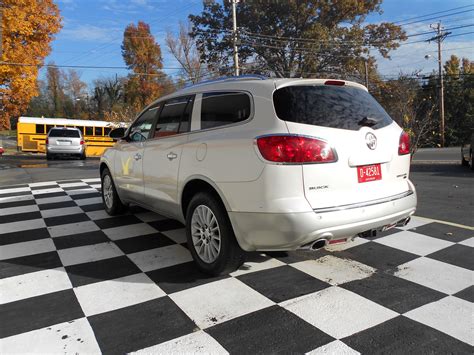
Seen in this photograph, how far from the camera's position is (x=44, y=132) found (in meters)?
26.9

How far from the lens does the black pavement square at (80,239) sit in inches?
177

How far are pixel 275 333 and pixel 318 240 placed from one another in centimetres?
74

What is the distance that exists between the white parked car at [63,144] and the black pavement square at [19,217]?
48.7ft

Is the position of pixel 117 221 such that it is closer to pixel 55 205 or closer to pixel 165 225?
pixel 165 225

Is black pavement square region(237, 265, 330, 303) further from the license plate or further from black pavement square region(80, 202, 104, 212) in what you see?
black pavement square region(80, 202, 104, 212)

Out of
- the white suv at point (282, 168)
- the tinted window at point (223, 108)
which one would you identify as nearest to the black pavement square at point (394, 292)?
the white suv at point (282, 168)

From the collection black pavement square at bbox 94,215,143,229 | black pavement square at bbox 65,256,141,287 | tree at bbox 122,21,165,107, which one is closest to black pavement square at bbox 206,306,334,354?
black pavement square at bbox 65,256,141,287

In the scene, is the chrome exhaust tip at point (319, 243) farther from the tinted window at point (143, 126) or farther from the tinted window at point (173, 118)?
the tinted window at point (143, 126)

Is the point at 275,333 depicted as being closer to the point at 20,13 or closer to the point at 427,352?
the point at 427,352

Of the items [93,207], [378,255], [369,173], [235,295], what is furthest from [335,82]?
[93,207]

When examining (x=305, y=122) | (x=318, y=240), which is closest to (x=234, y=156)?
(x=305, y=122)

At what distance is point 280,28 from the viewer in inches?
1181

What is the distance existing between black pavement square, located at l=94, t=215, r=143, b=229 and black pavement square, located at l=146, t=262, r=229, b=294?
73.8 inches

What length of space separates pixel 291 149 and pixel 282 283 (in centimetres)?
120
